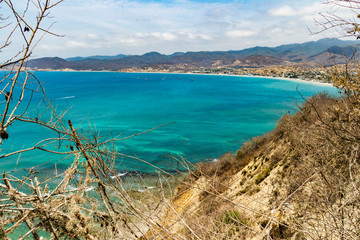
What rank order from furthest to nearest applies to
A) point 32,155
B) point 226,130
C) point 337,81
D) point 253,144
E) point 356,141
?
A: point 226,130
point 32,155
point 253,144
point 337,81
point 356,141

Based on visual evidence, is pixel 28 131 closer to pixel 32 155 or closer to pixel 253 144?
pixel 32 155

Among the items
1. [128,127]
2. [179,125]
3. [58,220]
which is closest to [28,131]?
[128,127]

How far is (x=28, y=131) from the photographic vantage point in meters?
35.8

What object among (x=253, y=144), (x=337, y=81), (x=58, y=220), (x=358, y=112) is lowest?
(x=253, y=144)

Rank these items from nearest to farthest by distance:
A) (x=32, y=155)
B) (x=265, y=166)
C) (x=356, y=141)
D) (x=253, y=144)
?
(x=356, y=141) → (x=265, y=166) → (x=253, y=144) → (x=32, y=155)

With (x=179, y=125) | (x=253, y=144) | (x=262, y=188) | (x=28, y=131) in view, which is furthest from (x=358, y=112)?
(x=28, y=131)

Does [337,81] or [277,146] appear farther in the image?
[277,146]

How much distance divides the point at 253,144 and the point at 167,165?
27.5 feet

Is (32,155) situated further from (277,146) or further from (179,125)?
(277,146)

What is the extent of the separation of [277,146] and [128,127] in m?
28.6

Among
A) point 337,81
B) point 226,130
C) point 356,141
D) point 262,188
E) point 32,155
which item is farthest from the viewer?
point 226,130

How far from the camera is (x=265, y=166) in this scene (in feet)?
39.1

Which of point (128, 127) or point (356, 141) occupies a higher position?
point (356, 141)

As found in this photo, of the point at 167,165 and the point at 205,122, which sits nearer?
the point at 167,165
